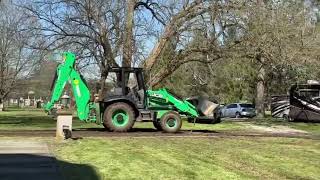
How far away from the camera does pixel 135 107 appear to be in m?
23.7

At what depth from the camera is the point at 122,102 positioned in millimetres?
23750

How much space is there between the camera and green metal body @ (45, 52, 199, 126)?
23.2 metres

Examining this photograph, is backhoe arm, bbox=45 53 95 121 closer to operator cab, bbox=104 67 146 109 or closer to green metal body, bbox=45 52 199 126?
green metal body, bbox=45 52 199 126

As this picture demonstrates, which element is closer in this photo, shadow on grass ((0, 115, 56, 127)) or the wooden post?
the wooden post

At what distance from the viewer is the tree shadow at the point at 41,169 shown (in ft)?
36.3

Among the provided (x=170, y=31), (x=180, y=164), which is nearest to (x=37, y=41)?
(x=170, y=31)

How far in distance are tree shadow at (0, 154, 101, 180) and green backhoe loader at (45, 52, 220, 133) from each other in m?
9.85

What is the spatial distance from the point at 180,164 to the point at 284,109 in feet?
127

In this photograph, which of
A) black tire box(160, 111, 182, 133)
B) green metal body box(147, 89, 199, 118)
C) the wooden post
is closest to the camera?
the wooden post

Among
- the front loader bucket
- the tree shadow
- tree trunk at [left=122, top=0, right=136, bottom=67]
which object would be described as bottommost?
the tree shadow

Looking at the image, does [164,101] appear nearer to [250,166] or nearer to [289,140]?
[289,140]

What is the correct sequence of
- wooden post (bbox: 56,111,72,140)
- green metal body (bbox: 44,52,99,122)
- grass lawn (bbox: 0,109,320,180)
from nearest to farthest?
grass lawn (bbox: 0,109,320,180) → wooden post (bbox: 56,111,72,140) → green metal body (bbox: 44,52,99,122)

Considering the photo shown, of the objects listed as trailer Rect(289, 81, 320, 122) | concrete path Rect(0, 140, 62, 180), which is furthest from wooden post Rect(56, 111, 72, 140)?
trailer Rect(289, 81, 320, 122)

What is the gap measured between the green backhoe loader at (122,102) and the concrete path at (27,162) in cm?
716
